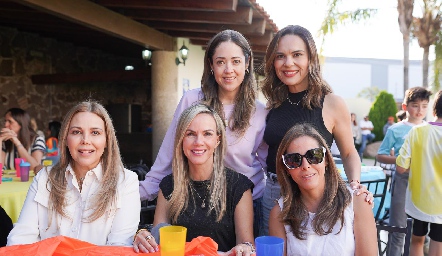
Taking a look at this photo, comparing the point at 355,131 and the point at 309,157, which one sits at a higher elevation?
the point at 309,157

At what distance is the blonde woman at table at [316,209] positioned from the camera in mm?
1960

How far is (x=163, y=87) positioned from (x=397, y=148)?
14.2ft

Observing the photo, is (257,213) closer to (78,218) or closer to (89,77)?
(78,218)

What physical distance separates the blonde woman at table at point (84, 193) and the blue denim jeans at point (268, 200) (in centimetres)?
71

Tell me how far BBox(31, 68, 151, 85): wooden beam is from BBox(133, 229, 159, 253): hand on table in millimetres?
7518

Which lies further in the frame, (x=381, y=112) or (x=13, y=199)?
(x=381, y=112)

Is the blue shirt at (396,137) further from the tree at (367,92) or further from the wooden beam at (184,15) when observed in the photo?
the tree at (367,92)

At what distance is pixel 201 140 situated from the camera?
7.20 ft

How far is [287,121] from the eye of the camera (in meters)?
2.44

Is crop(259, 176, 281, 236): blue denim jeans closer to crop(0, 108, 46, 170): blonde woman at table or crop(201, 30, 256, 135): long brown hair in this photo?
crop(201, 30, 256, 135): long brown hair

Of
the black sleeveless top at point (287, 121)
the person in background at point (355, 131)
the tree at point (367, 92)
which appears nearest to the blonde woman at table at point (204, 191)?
the black sleeveless top at point (287, 121)

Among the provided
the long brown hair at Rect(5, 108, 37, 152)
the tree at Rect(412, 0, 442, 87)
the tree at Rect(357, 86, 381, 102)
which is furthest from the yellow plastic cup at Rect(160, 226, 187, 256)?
the tree at Rect(357, 86, 381, 102)

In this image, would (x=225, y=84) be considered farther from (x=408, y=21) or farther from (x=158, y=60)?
(x=408, y=21)

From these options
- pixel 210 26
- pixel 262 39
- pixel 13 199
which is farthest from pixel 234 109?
pixel 262 39
